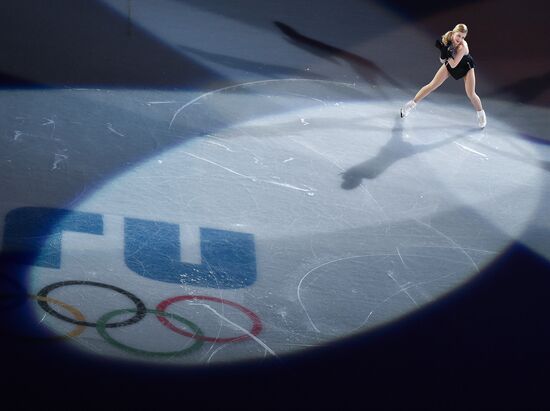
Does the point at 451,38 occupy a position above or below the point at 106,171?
above

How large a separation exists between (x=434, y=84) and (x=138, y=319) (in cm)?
520

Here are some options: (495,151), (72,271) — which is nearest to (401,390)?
(72,271)

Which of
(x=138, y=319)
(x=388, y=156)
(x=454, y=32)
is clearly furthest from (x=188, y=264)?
(x=454, y=32)

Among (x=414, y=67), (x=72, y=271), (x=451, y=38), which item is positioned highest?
(x=451, y=38)

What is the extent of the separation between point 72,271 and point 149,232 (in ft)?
2.96

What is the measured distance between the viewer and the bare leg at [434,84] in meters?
10.2

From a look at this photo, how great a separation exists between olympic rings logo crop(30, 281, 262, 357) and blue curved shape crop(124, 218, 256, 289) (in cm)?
30

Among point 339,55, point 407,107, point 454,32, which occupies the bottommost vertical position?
point 407,107

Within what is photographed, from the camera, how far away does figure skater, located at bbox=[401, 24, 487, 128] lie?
31.9 ft

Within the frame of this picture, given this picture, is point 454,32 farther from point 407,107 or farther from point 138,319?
point 138,319

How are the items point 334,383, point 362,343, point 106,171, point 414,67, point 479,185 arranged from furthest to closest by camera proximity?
point 414,67
point 479,185
point 106,171
point 362,343
point 334,383

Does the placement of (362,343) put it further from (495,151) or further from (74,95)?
(74,95)

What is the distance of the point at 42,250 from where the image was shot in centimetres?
705

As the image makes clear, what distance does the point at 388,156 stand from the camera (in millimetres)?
9523
